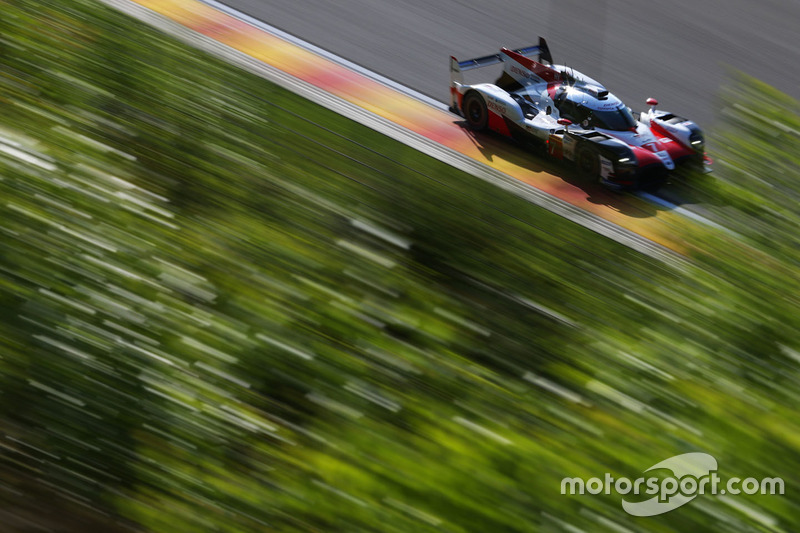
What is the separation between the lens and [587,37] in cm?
1313

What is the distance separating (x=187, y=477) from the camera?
2.70 m

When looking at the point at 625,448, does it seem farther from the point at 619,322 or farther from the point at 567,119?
the point at 567,119

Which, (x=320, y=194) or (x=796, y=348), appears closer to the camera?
(x=796, y=348)

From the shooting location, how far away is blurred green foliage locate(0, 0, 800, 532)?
259 centimetres

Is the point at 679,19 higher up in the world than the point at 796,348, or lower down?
higher up

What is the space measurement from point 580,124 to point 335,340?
7.01m

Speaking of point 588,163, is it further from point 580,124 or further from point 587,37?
point 587,37

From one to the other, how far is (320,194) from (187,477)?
6.01 feet

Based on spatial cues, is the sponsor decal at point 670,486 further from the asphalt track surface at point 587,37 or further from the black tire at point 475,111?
the asphalt track surface at point 587,37

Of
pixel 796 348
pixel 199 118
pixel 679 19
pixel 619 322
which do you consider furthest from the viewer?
pixel 679 19

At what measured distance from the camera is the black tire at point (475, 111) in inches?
402

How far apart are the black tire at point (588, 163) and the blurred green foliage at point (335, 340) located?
4.78 m

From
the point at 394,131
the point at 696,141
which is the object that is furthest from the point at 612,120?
the point at 394,131

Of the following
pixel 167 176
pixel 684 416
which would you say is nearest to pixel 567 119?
pixel 167 176
